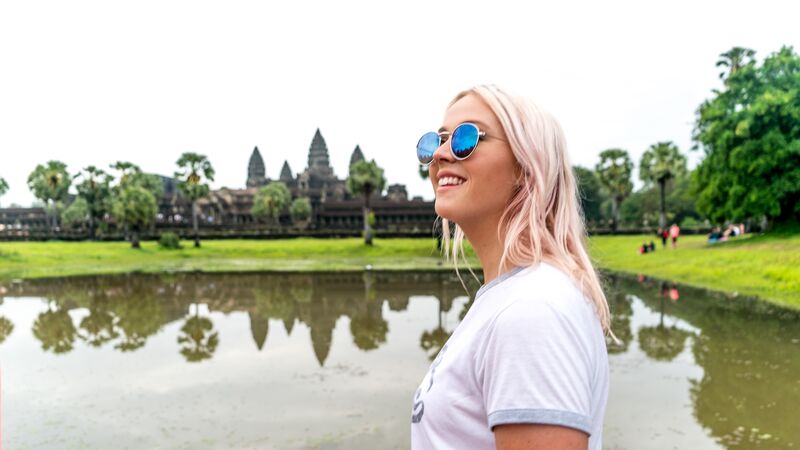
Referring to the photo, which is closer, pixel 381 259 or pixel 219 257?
pixel 381 259

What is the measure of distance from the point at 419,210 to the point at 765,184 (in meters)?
40.2

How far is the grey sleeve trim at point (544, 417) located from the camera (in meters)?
1.14

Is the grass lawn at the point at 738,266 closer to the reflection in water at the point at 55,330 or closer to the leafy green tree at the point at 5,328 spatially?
the reflection in water at the point at 55,330

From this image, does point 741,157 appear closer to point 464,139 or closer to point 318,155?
point 464,139

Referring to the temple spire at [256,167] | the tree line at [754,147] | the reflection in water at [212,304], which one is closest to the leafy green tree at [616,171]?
the tree line at [754,147]

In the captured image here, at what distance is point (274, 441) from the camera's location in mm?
6289

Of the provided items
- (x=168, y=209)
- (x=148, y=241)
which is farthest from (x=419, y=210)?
(x=168, y=209)

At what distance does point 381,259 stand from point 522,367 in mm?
33181

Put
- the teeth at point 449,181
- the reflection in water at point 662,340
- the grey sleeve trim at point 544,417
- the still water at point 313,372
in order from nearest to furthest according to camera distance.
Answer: the grey sleeve trim at point 544,417 → the teeth at point 449,181 → the still water at point 313,372 → the reflection in water at point 662,340

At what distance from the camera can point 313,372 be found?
9.11 metres

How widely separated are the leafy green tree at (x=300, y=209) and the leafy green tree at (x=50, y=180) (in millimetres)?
22787

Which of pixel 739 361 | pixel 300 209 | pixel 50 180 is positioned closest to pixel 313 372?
pixel 739 361

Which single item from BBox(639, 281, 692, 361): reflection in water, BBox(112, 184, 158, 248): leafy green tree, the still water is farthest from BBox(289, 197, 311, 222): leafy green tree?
BBox(639, 281, 692, 361): reflection in water

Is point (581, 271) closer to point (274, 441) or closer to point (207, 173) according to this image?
point (274, 441)
